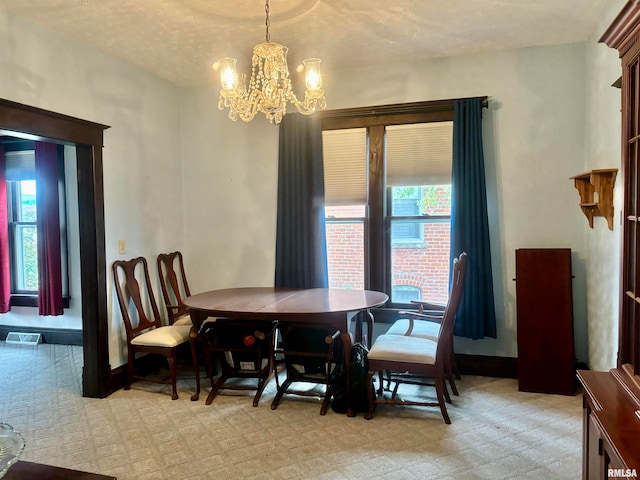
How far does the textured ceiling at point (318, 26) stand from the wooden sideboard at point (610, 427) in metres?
2.39

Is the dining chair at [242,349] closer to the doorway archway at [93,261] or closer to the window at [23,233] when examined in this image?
the doorway archway at [93,261]

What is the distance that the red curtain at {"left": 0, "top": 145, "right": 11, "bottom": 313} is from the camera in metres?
5.05

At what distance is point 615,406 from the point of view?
1562mm

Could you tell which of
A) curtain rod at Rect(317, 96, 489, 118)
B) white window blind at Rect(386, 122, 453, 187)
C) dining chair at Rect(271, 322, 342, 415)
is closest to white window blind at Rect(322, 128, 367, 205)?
curtain rod at Rect(317, 96, 489, 118)

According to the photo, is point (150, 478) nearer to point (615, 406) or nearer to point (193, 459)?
point (193, 459)

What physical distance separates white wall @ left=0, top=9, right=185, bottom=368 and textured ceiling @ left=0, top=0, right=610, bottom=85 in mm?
153

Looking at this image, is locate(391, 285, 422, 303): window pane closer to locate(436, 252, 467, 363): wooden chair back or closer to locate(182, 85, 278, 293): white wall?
locate(436, 252, 467, 363): wooden chair back

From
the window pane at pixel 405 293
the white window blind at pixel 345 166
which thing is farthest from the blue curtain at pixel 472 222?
the white window blind at pixel 345 166

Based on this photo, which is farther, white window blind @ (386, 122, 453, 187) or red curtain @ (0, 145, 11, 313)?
red curtain @ (0, 145, 11, 313)

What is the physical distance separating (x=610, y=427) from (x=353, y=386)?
1.83m

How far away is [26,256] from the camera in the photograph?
17.3ft

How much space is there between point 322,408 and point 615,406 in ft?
6.43

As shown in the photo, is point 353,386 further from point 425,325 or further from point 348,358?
point 425,325

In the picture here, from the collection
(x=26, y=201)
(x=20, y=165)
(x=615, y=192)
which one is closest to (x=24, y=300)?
(x=26, y=201)
